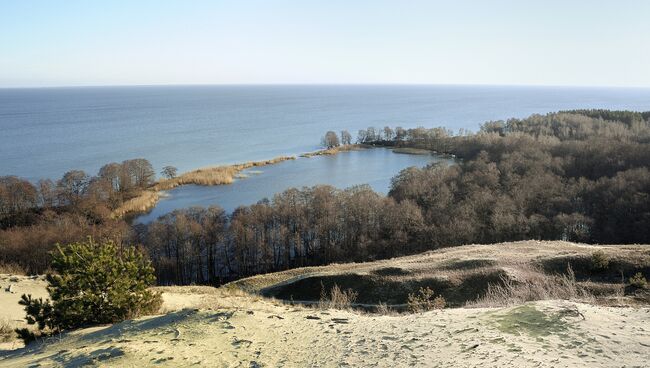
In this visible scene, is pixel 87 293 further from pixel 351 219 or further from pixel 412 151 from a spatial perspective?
pixel 412 151

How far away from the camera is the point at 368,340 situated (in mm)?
11531

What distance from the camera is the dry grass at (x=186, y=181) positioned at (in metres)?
59.2

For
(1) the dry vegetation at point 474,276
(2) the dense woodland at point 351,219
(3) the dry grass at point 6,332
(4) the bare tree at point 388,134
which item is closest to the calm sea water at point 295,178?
A: (2) the dense woodland at point 351,219

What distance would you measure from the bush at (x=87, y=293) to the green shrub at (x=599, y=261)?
2166 cm

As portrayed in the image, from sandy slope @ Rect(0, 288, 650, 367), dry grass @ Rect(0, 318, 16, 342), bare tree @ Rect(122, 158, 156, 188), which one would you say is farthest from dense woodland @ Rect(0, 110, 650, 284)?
sandy slope @ Rect(0, 288, 650, 367)

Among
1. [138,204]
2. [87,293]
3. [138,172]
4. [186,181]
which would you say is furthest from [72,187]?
[87,293]

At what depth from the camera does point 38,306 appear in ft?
47.6

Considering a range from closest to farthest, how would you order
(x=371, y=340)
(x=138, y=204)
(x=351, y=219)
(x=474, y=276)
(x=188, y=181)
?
(x=371, y=340), (x=474, y=276), (x=351, y=219), (x=138, y=204), (x=188, y=181)

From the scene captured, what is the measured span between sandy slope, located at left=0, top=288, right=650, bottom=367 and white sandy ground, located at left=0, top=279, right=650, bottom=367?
0.08ft

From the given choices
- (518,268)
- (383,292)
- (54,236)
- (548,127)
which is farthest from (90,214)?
(548,127)

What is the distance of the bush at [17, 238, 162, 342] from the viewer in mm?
14523

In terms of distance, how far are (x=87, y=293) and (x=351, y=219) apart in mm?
34181

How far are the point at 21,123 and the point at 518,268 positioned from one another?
524 ft

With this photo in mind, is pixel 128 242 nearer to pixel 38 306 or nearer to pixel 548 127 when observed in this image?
pixel 38 306
